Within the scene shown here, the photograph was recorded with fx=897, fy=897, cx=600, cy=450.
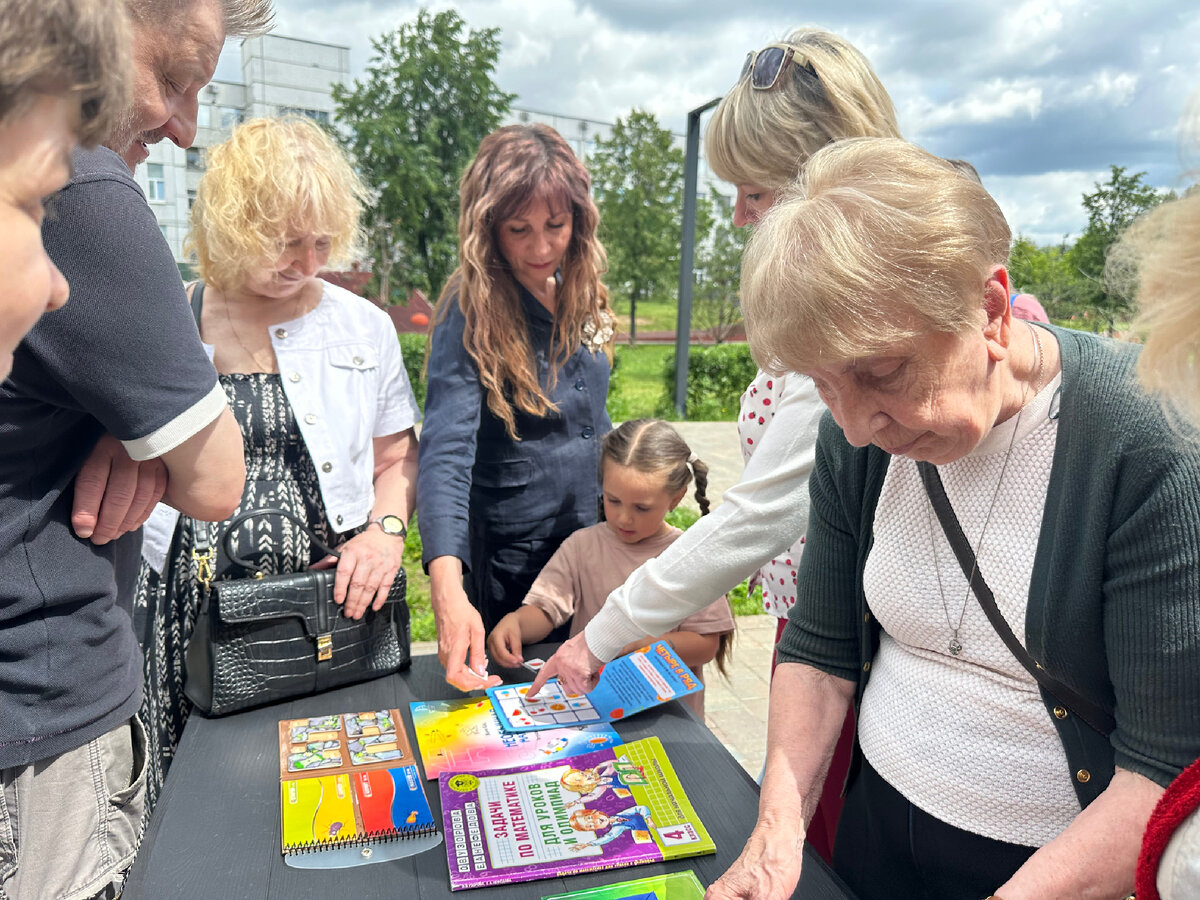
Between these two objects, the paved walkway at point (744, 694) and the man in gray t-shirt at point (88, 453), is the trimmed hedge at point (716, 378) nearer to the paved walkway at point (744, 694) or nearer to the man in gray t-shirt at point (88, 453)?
the paved walkway at point (744, 694)

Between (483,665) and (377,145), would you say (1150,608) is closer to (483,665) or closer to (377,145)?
(483,665)

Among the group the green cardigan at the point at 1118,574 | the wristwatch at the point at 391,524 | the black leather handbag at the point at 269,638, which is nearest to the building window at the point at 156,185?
the wristwatch at the point at 391,524

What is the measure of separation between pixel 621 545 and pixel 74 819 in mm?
1349

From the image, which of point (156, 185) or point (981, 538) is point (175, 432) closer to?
point (981, 538)

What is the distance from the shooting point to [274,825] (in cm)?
136

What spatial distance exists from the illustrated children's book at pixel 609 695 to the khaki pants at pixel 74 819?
0.63 metres

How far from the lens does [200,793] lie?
1446mm

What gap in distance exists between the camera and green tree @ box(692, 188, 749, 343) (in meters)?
22.0

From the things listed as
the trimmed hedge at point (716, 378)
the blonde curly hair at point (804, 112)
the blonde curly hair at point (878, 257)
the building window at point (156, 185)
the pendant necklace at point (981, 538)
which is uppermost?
the building window at point (156, 185)

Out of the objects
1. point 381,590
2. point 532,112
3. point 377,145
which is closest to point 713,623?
point 381,590

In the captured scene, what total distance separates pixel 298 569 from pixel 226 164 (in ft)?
3.06

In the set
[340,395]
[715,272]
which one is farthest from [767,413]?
[715,272]

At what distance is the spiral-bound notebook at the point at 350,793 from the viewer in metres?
1.30

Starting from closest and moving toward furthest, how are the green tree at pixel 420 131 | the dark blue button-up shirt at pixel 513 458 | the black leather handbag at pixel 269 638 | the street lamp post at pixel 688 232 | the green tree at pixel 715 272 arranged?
the black leather handbag at pixel 269 638 < the dark blue button-up shirt at pixel 513 458 < the street lamp post at pixel 688 232 < the green tree at pixel 420 131 < the green tree at pixel 715 272
